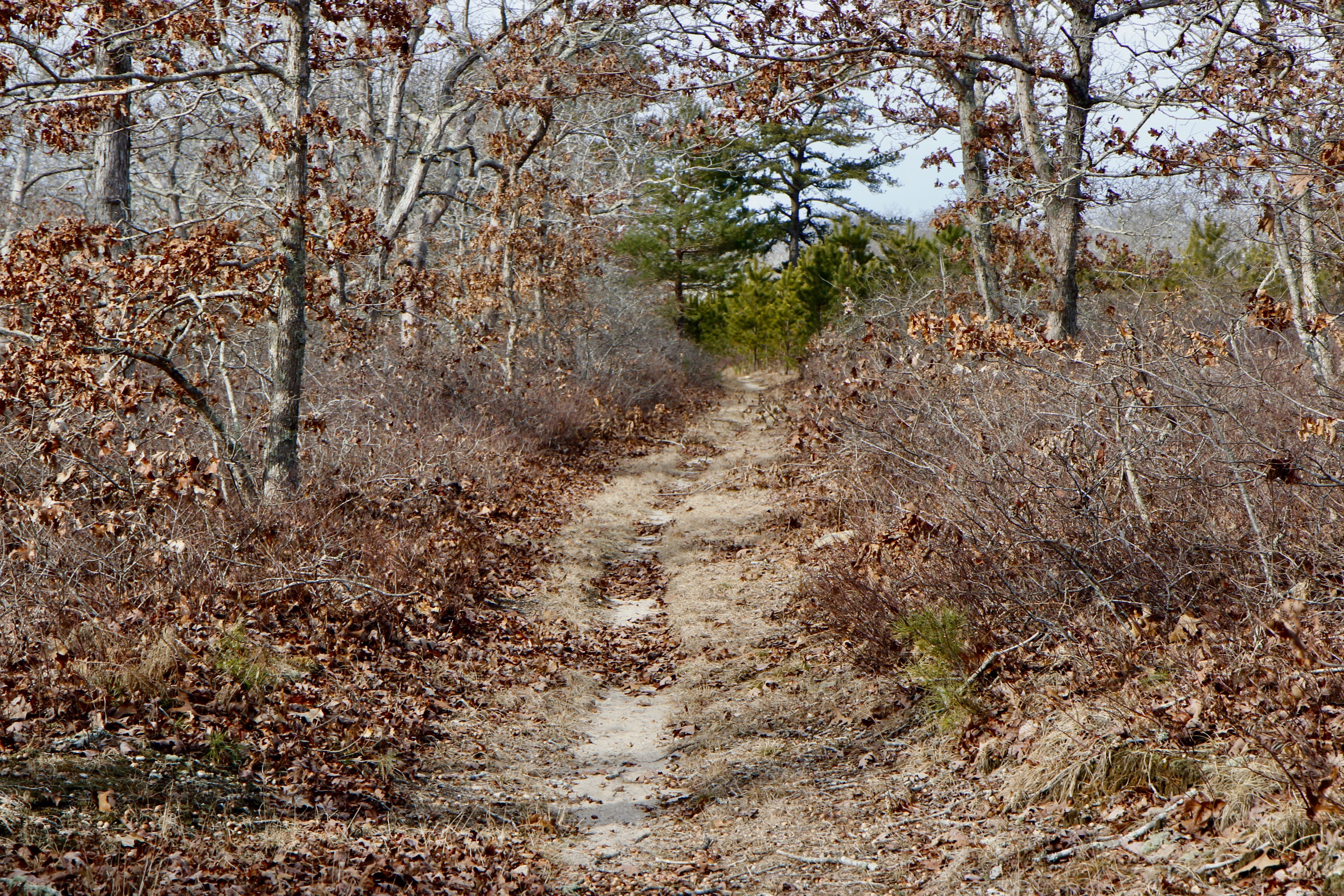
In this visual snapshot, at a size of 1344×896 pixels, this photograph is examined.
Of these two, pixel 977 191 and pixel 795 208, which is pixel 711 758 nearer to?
pixel 977 191

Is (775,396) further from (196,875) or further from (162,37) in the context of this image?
(196,875)

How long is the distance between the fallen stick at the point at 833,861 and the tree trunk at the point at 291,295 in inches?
226

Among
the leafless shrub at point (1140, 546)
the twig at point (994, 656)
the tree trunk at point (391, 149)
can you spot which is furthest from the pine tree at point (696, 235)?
the twig at point (994, 656)

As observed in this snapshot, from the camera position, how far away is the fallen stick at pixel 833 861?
4.76m

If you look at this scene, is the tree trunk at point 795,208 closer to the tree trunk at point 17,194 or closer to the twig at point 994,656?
the tree trunk at point 17,194


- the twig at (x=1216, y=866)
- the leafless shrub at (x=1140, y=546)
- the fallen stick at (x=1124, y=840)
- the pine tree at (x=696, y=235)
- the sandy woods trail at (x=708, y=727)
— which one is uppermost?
the pine tree at (x=696, y=235)

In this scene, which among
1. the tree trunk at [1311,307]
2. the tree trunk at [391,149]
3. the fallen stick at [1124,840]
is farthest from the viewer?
the tree trunk at [391,149]

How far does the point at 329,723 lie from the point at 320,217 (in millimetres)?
8797

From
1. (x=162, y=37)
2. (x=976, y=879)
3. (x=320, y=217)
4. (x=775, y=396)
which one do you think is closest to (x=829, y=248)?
(x=775, y=396)

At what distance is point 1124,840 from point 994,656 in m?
1.71

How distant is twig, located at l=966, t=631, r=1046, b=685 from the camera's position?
5.93 m

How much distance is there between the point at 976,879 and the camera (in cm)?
439

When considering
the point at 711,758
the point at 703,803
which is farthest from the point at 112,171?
the point at 703,803

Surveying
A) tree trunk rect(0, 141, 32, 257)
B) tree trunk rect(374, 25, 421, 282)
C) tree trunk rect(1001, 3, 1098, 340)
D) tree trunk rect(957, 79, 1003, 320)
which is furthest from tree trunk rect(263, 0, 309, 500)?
tree trunk rect(957, 79, 1003, 320)
